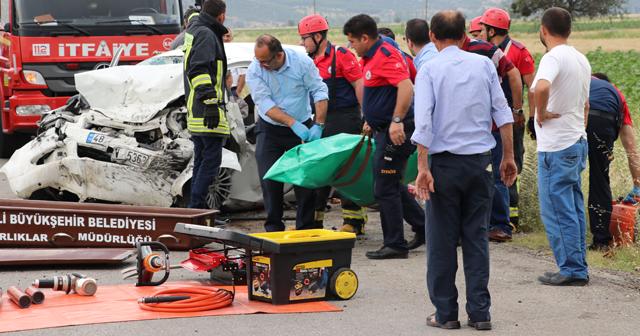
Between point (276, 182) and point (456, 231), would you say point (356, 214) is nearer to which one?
point (276, 182)

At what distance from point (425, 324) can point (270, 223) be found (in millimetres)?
2472

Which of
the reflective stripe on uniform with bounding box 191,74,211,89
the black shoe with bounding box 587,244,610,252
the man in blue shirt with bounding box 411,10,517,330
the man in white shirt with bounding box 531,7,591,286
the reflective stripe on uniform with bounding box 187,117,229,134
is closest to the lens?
the man in blue shirt with bounding box 411,10,517,330

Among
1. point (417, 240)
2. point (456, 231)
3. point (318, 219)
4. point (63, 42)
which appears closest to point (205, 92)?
point (318, 219)

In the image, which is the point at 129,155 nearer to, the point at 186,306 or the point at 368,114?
the point at 368,114

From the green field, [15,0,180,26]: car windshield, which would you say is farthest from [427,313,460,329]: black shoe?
[15,0,180,26]: car windshield

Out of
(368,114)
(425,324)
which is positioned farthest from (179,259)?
(425,324)

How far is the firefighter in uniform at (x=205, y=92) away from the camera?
6.21 metres

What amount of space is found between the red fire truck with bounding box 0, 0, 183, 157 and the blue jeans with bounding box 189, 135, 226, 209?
12.3 feet

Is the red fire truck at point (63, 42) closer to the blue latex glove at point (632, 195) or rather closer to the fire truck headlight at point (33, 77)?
the fire truck headlight at point (33, 77)

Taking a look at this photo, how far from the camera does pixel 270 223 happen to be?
6.07m

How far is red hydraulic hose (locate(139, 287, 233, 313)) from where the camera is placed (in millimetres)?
3975

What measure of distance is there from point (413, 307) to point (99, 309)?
1.97 meters

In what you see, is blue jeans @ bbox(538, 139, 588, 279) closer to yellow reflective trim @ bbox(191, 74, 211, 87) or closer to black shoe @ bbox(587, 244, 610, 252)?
black shoe @ bbox(587, 244, 610, 252)

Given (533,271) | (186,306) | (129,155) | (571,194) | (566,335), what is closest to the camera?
(566,335)
